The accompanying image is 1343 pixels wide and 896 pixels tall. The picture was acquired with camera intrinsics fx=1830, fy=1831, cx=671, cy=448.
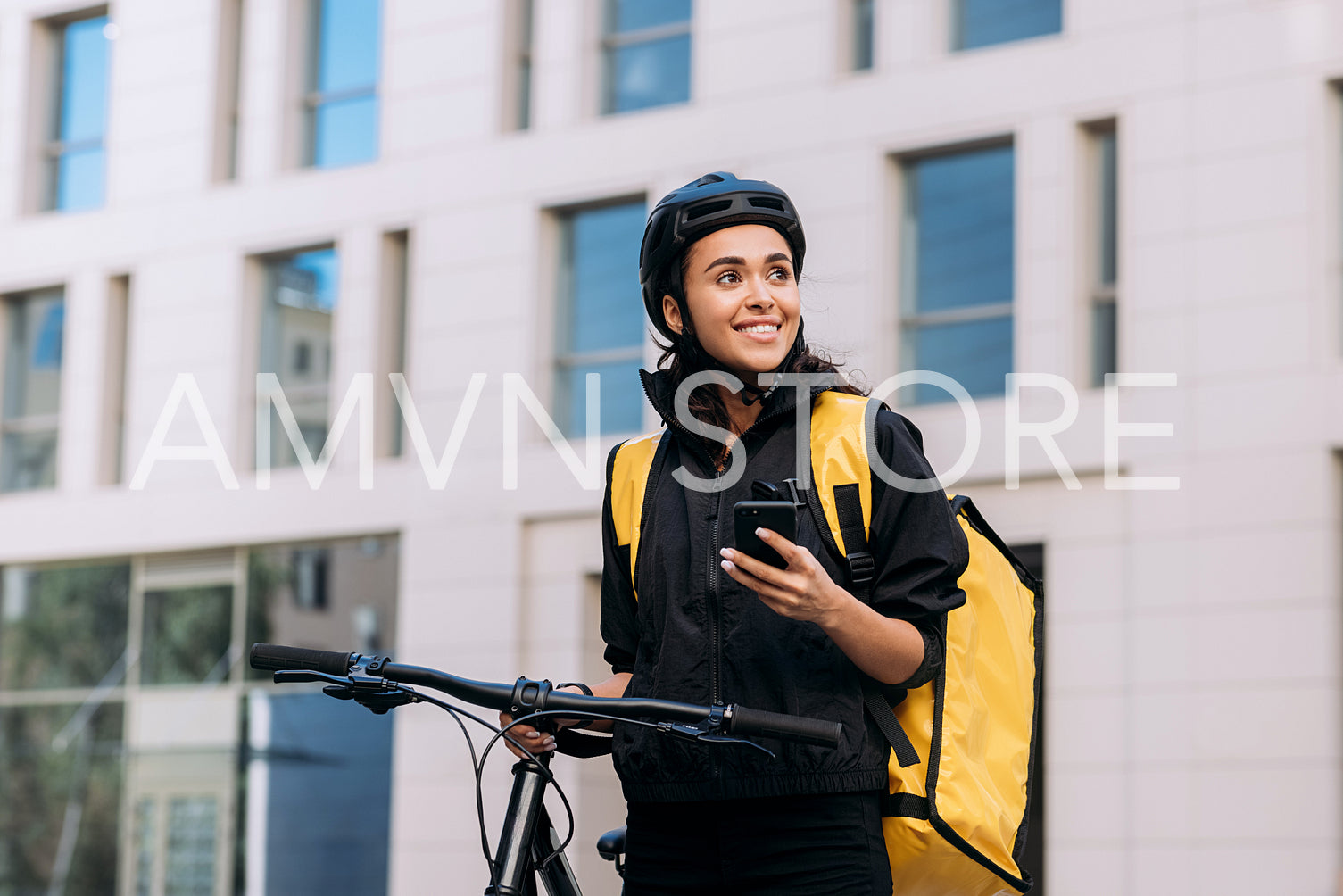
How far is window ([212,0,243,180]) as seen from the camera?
19.2 meters

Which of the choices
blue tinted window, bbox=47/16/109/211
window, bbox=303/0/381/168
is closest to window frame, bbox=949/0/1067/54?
window, bbox=303/0/381/168

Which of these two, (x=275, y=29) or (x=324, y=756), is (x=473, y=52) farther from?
(x=324, y=756)

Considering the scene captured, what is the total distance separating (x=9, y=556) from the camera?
1948 centimetres

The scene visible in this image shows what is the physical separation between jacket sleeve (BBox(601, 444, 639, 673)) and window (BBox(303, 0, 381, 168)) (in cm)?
1560

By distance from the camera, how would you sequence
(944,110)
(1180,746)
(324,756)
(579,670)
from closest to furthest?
(1180,746)
(944,110)
(579,670)
(324,756)

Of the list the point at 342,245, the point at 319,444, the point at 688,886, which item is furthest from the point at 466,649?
the point at 688,886

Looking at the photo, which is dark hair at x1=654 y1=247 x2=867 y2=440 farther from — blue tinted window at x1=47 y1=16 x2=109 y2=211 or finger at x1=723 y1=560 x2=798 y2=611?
blue tinted window at x1=47 y1=16 x2=109 y2=211

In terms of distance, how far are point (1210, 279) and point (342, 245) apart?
855 centimetres

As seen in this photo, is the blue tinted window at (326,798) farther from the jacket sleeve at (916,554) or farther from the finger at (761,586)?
the finger at (761,586)

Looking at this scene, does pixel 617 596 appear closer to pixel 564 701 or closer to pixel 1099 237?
pixel 564 701

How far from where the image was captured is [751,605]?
9.45 ft

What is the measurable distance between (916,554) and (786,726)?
0.41 meters

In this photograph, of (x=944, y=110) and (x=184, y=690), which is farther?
(x=184, y=690)

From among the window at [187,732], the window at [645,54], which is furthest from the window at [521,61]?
the window at [187,732]
